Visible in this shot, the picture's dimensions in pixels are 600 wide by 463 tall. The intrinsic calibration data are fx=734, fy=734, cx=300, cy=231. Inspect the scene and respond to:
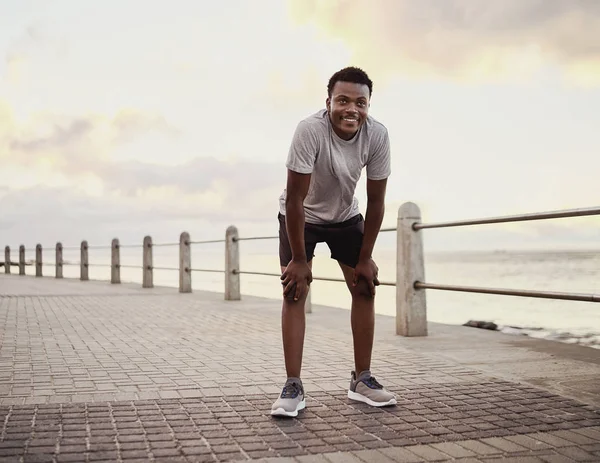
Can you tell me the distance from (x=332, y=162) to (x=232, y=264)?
29.4ft

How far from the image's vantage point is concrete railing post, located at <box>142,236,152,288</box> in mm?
17078

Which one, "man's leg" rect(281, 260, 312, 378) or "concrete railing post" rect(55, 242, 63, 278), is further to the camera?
"concrete railing post" rect(55, 242, 63, 278)

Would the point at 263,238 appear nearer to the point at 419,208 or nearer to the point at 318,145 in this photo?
the point at 419,208

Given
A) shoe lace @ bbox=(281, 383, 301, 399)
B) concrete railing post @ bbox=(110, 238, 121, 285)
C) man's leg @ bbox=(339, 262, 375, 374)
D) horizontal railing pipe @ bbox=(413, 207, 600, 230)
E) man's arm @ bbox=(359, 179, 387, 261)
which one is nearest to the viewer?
shoe lace @ bbox=(281, 383, 301, 399)

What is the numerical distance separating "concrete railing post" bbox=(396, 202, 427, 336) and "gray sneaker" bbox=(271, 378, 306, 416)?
352 cm

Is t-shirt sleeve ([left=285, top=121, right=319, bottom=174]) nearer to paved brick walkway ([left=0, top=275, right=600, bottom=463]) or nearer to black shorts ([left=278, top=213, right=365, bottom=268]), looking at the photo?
black shorts ([left=278, top=213, right=365, bottom=268])

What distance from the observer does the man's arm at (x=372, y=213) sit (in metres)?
4.03

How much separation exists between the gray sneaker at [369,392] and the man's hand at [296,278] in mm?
645

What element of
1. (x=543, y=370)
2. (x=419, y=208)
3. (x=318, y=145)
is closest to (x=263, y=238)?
(x=419, y=208)

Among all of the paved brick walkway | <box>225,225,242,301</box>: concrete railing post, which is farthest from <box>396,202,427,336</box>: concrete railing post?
<box>225,225,242,301</box>: concrete railing post

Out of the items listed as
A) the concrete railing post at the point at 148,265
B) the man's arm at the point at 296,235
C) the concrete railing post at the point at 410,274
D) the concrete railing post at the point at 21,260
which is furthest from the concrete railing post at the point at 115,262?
the man's arm at the point at 296,235

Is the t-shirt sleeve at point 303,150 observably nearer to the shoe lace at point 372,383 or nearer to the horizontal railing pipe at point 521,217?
the shoe lace at point 372,383

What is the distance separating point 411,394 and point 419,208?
3.33m

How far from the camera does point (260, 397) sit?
4223mm
